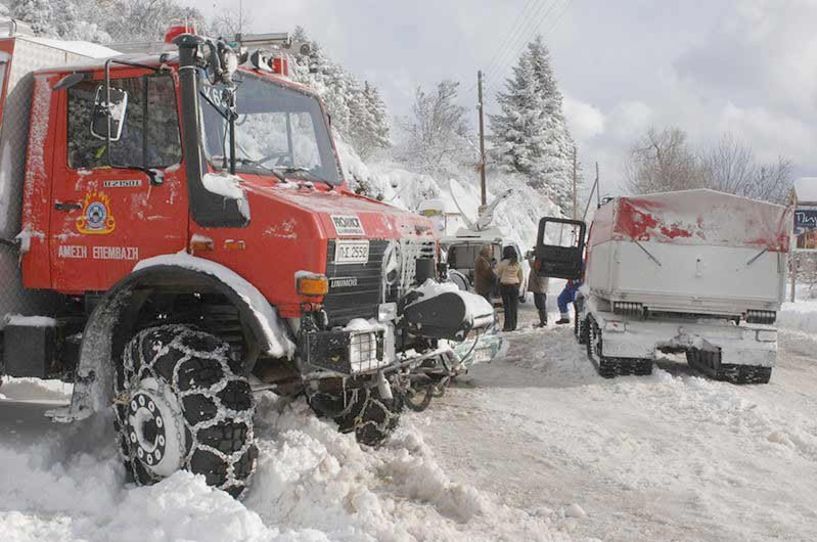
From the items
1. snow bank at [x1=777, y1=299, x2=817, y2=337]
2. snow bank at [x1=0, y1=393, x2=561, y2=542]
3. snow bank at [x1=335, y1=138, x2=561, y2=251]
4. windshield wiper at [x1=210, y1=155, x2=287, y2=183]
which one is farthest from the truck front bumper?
snow bank at [x1=335, y1=138, x2=561, y2=251]

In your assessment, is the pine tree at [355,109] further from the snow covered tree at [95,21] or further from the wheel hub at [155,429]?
the wheel hub at [155,429]

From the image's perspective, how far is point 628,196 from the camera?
888 centimetres

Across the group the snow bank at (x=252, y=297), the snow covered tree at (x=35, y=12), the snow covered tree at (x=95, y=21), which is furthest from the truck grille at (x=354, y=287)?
the snow covered tree at (x=35, y=12)

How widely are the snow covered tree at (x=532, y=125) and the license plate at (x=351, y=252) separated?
4610cm

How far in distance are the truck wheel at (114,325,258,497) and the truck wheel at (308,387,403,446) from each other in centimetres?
134

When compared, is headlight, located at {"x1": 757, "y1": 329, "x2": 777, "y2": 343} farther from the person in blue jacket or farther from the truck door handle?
the truck door handle

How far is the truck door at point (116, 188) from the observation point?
450 cm

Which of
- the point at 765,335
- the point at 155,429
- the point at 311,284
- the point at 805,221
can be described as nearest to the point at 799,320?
the point at 805,221

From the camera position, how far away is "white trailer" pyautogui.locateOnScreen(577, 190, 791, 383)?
8445 mm

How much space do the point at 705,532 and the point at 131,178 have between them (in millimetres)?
4010

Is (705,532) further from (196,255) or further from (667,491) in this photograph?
(196,255)

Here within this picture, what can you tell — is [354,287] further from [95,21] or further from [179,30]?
[95,21]

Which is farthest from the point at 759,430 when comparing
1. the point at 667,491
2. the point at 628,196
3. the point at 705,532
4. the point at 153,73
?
the point at 153,73

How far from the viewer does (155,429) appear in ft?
13.8
